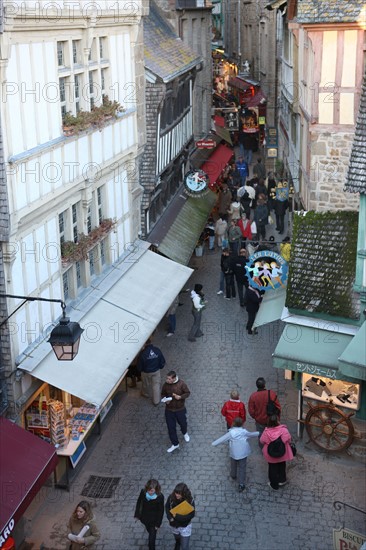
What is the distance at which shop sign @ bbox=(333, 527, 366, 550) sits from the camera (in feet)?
30.9

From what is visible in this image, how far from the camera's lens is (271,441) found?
468 inches

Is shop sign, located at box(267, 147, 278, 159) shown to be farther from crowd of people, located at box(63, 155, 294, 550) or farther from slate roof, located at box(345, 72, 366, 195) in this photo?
slate roof, located at box(345, 72, 366, 195)

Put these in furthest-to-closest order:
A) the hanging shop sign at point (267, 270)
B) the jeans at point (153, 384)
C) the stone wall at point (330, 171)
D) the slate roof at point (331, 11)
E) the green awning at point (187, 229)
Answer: the green awning at point (187, 229) < the hanging shop sign at point (267, 270) < the stone wall at point (330, 171) < the jeans at point (153, 384) < the slate roof at point (331, 11)

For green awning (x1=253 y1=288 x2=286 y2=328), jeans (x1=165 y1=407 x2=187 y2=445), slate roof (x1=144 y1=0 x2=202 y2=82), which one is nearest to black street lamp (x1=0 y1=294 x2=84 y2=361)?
jeans (x1=165 y1=407 x2=187 y2=445)

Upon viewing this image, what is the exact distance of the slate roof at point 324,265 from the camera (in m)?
13.2

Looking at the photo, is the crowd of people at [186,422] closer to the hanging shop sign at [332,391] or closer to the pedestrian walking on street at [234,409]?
the pedestrian walking on street at [234,409]

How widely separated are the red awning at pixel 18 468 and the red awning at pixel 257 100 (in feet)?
88.9

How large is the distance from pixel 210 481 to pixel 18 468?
11.3ft

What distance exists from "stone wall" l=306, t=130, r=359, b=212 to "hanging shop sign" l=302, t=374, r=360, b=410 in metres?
4.00

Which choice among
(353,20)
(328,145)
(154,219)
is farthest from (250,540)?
(154,219)

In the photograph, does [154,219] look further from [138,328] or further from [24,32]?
[24,32]

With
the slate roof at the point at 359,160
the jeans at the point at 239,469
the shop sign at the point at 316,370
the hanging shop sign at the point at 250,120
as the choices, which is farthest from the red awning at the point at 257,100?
the jeans at the point at 239,469

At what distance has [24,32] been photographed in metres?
10.9

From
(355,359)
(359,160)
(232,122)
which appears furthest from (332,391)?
(232,122)
